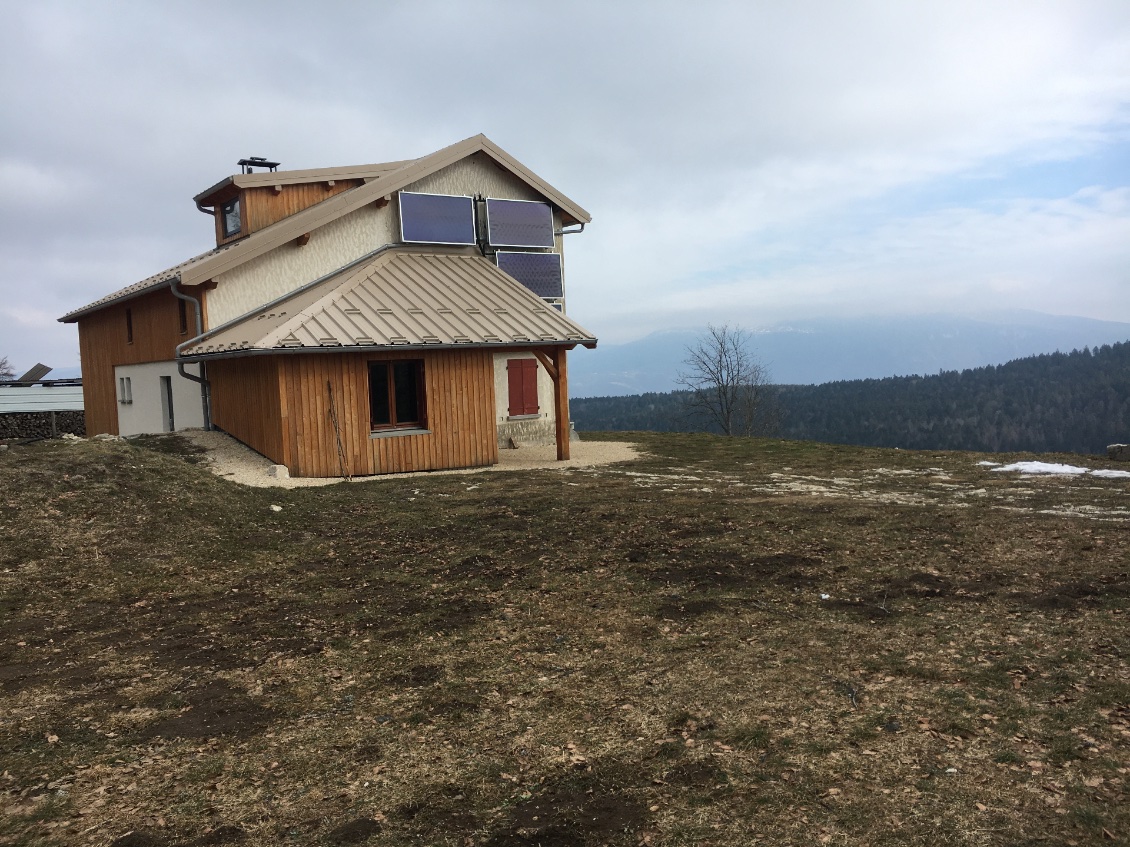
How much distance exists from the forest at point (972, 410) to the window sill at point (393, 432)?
77342mm

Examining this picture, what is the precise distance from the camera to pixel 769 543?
10117mm

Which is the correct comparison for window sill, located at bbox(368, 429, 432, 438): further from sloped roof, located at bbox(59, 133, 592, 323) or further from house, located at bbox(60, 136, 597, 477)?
sloped roof, located at bbox(59, 133, 592, 323)

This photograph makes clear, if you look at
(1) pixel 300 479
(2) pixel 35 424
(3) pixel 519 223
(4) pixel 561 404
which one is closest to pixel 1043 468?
(4) pixel 561 404

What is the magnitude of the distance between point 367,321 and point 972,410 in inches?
4409

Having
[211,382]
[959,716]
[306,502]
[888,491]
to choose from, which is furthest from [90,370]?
[959,716]

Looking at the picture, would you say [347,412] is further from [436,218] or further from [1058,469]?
[1058,469]

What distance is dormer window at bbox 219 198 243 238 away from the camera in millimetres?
23470

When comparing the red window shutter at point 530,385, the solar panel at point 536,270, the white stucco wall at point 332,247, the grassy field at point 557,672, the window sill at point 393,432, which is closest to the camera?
the grassy field at point 557,672

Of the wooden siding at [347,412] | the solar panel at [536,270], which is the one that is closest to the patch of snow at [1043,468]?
the wooden siding at [347,412]

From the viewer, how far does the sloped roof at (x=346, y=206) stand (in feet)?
61.7

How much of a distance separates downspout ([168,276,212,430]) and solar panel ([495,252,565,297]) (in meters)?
7.64

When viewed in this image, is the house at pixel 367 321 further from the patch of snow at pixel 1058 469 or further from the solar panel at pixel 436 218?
the patch of snow at pixel 1058 469

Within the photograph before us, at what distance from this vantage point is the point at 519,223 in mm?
22938

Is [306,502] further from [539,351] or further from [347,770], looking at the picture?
[347,770]
